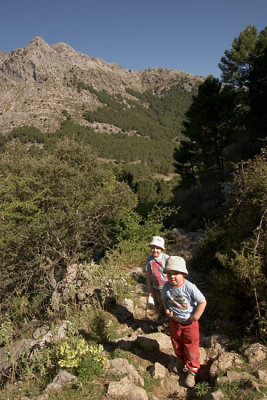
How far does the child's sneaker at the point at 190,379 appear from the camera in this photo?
2.86 metres

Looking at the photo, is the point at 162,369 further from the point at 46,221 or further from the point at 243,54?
the point at 243,54

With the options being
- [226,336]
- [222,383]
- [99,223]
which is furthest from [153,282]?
[99,223]

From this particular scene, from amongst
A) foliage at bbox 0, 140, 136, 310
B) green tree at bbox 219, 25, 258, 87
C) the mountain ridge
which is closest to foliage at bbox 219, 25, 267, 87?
green tree at bbox 219, 25, 258, 87

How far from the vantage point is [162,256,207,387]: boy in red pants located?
288 centimetres

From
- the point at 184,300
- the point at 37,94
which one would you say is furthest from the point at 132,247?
the point at 37,94

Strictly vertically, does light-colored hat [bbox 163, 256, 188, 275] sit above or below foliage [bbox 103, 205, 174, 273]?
above

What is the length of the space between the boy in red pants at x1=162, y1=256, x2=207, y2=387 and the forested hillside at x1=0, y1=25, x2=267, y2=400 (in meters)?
0.81

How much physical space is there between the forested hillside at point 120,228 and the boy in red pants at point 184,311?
81 centimetres

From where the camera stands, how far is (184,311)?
2984 millimetres

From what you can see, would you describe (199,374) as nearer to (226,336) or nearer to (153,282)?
(226,336)

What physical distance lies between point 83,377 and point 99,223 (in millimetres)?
8422

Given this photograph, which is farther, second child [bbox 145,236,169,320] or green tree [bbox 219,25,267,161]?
green tree [bbox 219,25,267,161]

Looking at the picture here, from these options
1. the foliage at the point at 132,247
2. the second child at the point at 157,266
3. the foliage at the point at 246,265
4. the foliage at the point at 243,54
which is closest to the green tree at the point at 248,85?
the foliage at the point at 243,54

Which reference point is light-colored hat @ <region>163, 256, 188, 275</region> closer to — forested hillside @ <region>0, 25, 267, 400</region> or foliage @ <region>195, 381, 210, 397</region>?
forested hillside @ <region>0, 25, 267, 400</region>
